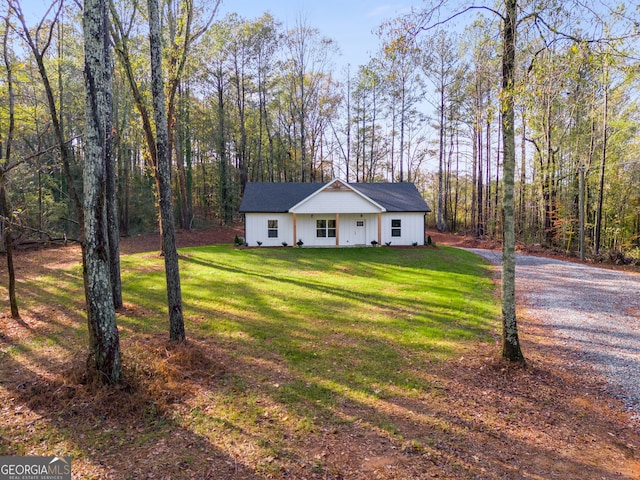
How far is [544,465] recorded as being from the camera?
3.16 metres

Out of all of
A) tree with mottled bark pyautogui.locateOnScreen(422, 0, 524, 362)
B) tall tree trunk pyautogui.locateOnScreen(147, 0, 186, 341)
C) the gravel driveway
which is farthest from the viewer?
the gravel driveway

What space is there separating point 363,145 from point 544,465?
32.7 meters

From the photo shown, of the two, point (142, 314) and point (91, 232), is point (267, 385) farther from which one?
point (142, 314)

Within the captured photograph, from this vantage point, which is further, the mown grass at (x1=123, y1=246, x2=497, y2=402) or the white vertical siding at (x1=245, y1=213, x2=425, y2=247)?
the white vertical siding at (x1=245, y1=213, x2=425, y2=247)

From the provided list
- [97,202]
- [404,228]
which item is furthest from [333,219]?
[97,202]

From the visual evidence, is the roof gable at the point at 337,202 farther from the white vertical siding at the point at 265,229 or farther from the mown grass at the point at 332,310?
the mown grass at the point at 332,310

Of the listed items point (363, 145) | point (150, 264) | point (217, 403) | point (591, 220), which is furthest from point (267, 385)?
point (363, 145)

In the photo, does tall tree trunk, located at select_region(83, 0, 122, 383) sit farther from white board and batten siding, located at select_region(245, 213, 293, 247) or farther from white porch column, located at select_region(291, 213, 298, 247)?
white board and batten siding, located at select_region(245, 213, 293, 247)

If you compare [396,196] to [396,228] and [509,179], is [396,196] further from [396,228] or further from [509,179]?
[509,179]

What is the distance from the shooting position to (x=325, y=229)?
19906 millimetres

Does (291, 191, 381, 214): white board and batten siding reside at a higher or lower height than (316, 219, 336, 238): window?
higher

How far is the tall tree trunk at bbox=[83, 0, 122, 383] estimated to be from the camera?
3.79m
